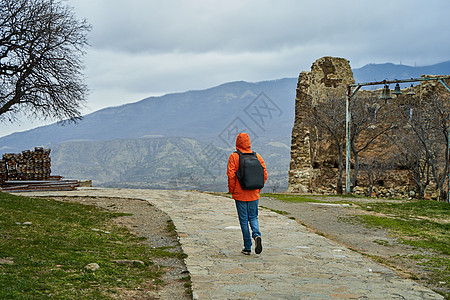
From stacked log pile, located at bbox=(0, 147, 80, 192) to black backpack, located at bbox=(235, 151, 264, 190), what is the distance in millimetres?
13944

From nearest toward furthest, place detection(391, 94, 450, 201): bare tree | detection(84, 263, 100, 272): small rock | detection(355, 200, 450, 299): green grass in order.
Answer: detection(84, 263, 100, 272): small rock < detection(355, 200, 450, 299): green grass < detection(391, 94, 450, 201): bare tree

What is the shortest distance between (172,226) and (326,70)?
23.0m

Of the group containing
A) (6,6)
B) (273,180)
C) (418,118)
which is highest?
(6,6)

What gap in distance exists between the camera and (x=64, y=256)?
5.93 m

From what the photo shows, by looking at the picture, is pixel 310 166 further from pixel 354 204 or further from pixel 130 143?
pixel 130 143

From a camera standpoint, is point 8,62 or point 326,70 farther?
point 326,70

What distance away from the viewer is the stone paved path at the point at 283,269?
16.0 feet

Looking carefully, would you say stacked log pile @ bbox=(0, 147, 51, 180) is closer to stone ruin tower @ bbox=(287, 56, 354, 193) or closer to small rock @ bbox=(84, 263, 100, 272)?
stone ruin tower @ bbox=(287, 56, 354, 193)

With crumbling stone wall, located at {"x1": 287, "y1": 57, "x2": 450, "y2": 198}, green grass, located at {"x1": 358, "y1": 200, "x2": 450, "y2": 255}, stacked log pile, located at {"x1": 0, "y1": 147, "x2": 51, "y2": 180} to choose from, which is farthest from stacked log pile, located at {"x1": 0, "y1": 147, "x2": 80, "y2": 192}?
crumbling stone wall, located at {"x1": 287, "y1": 57, "x2": 450, "y2": 198}

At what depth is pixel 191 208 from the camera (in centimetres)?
1268

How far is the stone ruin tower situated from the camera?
91.6ft

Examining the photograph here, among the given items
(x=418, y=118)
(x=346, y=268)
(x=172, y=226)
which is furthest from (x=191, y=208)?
(x=418, y=118)

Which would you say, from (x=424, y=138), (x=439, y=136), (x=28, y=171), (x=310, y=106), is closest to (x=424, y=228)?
(x=424, y=138)

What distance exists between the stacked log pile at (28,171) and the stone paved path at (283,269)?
41.0 feet
